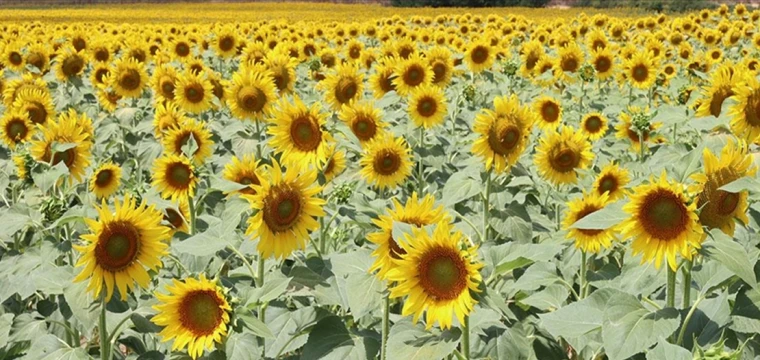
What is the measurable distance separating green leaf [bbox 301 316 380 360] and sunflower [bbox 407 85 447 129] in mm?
2723

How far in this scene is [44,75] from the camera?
8398 millimetres

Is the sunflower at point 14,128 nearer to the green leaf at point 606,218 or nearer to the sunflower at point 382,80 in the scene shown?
the sunflower at point 382,80

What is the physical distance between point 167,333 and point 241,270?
0.78m

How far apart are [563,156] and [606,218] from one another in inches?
81.5

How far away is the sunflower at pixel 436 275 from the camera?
203cm

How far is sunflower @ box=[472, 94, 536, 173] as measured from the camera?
3.60 metres

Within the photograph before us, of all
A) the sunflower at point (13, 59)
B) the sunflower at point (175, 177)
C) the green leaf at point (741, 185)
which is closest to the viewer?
the green leaf at point (741, 185)

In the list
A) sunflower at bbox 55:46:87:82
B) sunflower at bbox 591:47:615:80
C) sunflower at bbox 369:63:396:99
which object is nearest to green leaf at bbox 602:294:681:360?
sunflower at bbox 369:63:396:99

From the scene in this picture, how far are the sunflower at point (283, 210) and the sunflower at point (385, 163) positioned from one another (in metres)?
1.42

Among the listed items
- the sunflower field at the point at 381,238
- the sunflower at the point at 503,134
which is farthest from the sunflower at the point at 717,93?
the sunflower at the point at 503,134

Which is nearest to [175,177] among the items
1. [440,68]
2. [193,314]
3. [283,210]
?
[283,210]

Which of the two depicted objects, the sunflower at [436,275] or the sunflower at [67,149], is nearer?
the sunflower at [436,275]

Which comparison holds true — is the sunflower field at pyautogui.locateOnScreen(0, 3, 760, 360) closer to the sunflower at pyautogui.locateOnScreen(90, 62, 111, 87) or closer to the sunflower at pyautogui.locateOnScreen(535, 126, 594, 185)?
the sunflower at pyautogui.locateOnScreen(535, 126, 594, 185)

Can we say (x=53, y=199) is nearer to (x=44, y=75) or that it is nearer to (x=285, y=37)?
(x=44, y=75)
